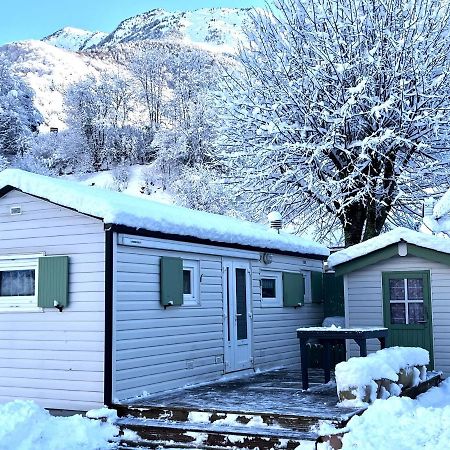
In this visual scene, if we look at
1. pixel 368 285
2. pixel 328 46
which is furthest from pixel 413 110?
pixel 368 285

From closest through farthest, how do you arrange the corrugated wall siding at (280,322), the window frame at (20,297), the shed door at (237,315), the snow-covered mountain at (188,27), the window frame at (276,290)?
the window frame at (20,297)
the shed door at (237,315)
the corrugated wall siding at (280,322)
the window frame at (276,290)
the snow-covered mountain at (188,27)

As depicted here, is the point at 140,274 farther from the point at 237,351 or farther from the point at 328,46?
the point at 328,46

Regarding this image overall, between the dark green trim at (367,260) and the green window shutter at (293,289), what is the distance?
3.84 ft

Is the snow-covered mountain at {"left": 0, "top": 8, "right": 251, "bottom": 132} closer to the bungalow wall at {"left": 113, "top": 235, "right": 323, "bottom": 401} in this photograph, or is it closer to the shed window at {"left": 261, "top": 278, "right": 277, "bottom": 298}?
the shed window at {"left": 261, "top": 278, "right": 277, "bottom": 298}

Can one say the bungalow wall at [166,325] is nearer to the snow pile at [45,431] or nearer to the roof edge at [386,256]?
the snow pile at [45,431]

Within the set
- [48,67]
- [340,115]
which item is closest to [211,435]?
[340,115]

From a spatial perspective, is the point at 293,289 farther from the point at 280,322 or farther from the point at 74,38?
the point at 74,38

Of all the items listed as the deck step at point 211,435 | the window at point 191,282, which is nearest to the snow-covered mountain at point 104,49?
the window at point 191,282

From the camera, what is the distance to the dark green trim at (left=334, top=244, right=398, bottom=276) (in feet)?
37.7

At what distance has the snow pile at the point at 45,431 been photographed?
6895 mm

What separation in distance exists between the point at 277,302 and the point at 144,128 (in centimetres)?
2736

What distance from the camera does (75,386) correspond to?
841 centimetres

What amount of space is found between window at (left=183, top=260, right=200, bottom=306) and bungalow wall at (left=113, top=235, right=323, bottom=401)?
0.08 meters

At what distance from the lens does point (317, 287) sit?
14477 mm
